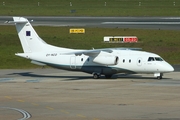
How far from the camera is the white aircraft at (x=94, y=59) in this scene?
51.3m

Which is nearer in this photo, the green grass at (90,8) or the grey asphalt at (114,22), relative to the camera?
the grey asphalt at (114,22)

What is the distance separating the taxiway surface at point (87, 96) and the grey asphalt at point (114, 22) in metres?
35.8

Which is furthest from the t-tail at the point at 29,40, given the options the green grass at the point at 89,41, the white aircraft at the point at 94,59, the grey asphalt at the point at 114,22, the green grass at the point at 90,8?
the green grass at the point at 90,8

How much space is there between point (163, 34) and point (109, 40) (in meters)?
9.70

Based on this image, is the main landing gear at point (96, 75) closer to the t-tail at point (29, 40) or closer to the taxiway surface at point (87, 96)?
the taxiway surface at point (87, 96)

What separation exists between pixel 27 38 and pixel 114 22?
45451 millimetres

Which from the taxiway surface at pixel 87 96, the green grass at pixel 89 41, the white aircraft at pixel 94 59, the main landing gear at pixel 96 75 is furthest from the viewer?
the green grass at pixel 89 41

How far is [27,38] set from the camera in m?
55.6

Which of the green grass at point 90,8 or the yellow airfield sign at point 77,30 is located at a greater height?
the green grass at point 90,8

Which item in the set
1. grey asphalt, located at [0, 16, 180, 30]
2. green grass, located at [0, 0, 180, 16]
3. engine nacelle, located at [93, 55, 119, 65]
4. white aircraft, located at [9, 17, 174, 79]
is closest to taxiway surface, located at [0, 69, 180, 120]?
white aircraft, located at [9, 17, 174, 79]

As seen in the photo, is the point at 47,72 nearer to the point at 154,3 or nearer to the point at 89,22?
the point at 89,22

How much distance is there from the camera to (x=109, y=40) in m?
76.6

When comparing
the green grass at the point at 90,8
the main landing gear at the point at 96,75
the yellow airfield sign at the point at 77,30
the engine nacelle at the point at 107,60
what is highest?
the green grass at the point at 90,8

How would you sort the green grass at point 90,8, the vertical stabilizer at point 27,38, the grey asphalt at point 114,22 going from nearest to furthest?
the vertical stabilizer at point 27,38 → the grey asphalt at point 114,22 → the green grass at point 90,8
